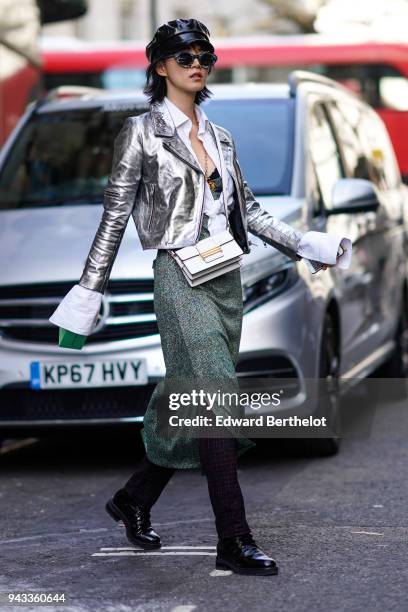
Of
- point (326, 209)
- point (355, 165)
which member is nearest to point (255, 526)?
point (326, 209)

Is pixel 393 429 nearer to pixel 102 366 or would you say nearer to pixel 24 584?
pixel 102 366

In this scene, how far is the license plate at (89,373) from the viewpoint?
7070 mm

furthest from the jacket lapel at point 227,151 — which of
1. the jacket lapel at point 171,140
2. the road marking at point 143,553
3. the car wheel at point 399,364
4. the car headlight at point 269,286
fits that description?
the car wheel at point 399,364

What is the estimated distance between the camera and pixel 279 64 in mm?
28141

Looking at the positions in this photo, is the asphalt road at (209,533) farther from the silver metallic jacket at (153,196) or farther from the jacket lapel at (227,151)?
the jacket lapel at (227,151)

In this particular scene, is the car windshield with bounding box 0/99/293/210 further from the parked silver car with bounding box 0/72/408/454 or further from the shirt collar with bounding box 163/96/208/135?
Result: the shirt collar with bounding box 163/96/208/135

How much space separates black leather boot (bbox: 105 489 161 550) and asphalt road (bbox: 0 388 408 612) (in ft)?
0.16

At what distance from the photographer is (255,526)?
5.89 metres

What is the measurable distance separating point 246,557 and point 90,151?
4014 mm

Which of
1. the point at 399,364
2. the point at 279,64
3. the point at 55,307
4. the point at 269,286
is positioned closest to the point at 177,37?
the point at 269,286

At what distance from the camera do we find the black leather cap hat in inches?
207

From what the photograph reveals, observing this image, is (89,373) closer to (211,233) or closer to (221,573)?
(211,233)

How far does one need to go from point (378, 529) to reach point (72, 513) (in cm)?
138

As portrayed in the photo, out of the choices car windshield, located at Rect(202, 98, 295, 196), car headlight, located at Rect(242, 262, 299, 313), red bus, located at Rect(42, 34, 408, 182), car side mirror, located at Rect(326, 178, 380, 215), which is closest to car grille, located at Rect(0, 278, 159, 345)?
car headlight, located at Rect(242, 262, 299, 313)
